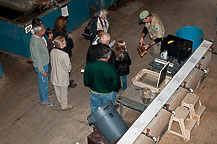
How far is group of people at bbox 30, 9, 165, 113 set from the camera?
5520mm

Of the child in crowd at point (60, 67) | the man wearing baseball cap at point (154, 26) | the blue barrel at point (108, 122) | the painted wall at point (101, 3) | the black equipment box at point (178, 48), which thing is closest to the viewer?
the blue barrel at point (108, 122)

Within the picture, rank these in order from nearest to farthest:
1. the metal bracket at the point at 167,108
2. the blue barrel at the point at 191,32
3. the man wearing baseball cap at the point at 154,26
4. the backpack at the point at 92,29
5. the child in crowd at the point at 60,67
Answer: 1. the metal bracket at the point at 167,108
2. the child in crowd at the point at 60,67
3. the man wearing baseball cap at the point at 154,26
4. the backpack at the point at 92,29
5. the blue barrel at the point at 191,32

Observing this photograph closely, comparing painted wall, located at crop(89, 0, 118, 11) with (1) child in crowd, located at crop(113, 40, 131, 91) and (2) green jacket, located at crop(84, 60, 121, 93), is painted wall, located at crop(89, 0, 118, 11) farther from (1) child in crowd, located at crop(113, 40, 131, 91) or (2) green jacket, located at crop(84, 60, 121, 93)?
(2) green jacket, located at crop(84, 60, 121, 93)

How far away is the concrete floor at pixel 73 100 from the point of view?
250 inches

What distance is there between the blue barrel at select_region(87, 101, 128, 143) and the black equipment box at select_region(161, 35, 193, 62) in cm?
205

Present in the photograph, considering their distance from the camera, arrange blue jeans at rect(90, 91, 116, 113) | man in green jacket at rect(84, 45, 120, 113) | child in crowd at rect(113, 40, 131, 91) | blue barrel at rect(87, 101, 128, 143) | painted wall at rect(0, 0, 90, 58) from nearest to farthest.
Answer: blue barrel at rect(87, 101, 128, 143), man in green jacket at rect(84, 45, 120, 113), blue jeans at rect(90, 91, 116, 113), child in crowd at rect(113, 40, 131, 91), painted wall at rect(0, 0, 90, 58)

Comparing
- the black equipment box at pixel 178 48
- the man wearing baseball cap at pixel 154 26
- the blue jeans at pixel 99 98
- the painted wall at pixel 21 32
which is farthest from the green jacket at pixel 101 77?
the painted wall at pixel 21 32

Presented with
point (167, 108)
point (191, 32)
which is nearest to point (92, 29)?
point (191, 32)

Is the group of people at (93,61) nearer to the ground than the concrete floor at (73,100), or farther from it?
farther from it

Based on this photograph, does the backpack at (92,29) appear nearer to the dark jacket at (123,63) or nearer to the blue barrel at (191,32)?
the dark jacket at (123,63)

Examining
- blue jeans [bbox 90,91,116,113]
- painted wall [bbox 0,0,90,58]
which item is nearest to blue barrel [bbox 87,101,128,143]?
blue jeans [bbox 90,91,116,113]

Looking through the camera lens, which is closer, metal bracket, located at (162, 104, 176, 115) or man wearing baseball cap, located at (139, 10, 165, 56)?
metal bracket, located at (162, 104, 176, 115)

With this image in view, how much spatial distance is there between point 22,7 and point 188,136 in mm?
5446

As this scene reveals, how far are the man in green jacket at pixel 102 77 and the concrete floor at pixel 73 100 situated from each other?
3.20 ft
